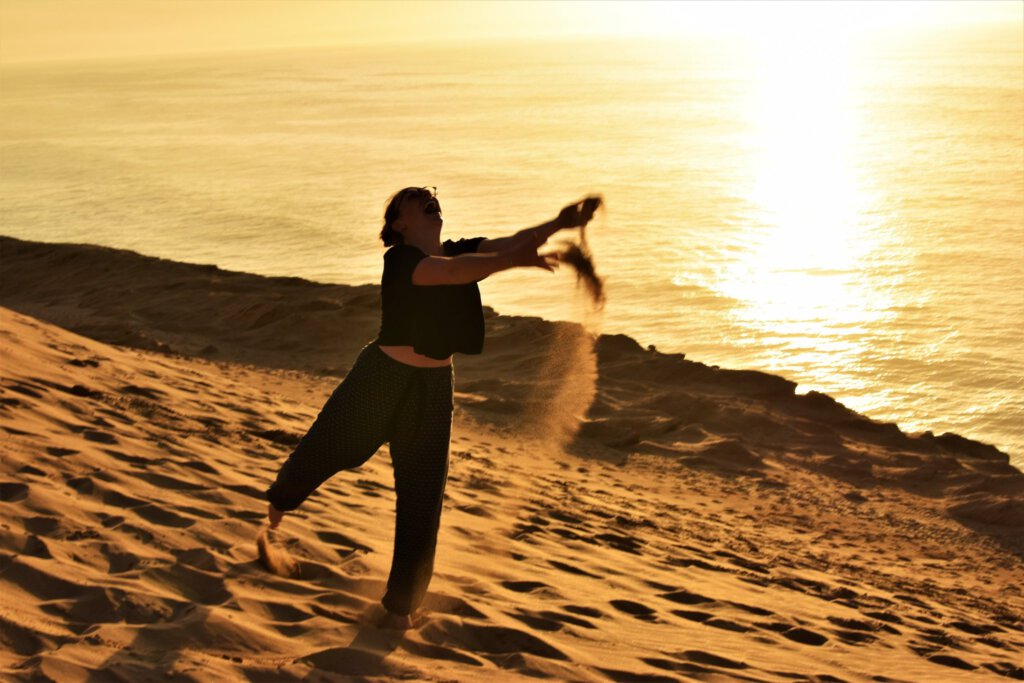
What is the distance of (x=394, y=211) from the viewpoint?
12.7 feet

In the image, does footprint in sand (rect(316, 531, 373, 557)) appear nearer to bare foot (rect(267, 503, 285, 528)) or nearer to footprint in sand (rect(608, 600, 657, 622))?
bare foot (rect(267, 503, 285, 528))

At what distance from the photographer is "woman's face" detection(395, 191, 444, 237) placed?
12.7 feet

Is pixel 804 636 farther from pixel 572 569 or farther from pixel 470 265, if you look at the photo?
pixel 470 265

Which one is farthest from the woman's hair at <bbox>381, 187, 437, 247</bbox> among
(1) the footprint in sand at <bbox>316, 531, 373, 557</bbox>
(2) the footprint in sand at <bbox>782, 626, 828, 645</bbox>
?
(2) the footprint in sand at <bbox>782, 626, 828, 645</bbox>

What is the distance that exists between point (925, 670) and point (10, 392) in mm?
5048

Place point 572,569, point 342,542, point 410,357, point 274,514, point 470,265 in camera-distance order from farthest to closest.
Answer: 1. point 572,569
2. point 342,542
3. point 274,514
4. point 410,357
5. point 470,265

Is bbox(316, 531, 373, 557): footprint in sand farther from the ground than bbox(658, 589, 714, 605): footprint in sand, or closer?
farther from the ground

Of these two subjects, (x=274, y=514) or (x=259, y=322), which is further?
(x=259, y=322)

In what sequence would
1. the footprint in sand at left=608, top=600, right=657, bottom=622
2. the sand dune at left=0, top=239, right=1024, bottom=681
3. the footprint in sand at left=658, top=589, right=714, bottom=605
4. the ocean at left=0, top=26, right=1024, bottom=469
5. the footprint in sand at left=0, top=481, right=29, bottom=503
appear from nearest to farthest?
the sand dune at left=0, top=239, right=1024, bottom=681, the footprint in sand at left=0, top=481, right=29, bottom=503, the footprint in sand at left=608, top=600, right=657, bottom=622, the footprint in sand at left=658, top=589, right=714, bottom=605, the ocean at left=0, top=26, right=1024, bottom=469

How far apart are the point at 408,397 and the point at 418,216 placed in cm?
67

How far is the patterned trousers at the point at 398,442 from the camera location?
4031 mm

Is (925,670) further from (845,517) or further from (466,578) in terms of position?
(845,517)

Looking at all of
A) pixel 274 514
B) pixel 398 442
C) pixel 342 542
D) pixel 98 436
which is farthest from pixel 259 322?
pixel 398 442

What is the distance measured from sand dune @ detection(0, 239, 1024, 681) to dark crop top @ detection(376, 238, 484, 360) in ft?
3.46
